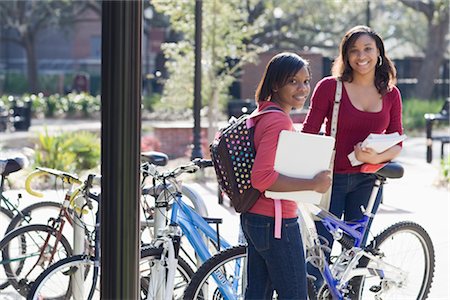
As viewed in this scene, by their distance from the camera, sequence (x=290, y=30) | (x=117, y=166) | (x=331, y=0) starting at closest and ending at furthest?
(x=117, y=166) → (x=331, y=0) → (x=290, y=30)

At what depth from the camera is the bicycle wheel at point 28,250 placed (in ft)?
17.3

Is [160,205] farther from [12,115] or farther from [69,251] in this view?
[12,115]

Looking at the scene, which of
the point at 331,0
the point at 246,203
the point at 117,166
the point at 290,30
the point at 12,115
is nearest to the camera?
the point at 117,166

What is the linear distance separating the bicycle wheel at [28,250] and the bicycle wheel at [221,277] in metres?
1.07

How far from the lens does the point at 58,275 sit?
486 cm

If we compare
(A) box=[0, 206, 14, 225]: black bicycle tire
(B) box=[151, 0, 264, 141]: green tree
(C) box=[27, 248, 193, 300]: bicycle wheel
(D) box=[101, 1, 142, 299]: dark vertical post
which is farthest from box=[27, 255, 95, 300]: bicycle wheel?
(B) box=[151, 0, 264, 141]: green tree

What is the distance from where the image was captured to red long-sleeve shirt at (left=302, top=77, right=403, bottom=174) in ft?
16.2

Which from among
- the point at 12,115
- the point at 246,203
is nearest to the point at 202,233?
the point at 246,203

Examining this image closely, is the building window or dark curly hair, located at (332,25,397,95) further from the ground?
dark curly hair, located at (332,25,397,95)

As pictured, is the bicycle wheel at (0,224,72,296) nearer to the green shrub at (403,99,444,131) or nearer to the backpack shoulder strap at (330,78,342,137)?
the backpack shoulder strap at (330,78,342,137)

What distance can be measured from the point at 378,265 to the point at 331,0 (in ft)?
96.3

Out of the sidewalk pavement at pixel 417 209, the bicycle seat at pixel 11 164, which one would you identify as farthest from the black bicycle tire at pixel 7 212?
the sidewalk pavement at pixel 417 209

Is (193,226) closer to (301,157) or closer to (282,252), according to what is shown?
(282,252)

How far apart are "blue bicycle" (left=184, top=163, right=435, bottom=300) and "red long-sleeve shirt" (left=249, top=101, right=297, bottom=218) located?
0.50m
